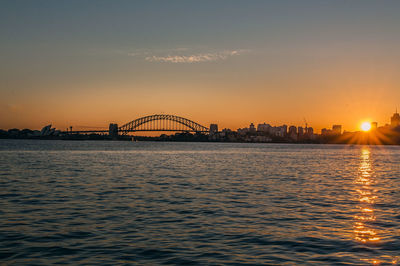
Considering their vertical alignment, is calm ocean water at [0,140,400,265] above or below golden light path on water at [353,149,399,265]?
above

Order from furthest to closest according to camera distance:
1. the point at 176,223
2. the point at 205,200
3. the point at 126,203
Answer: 1. the point at 205,200
2. the point at 126,203
3. the point at 176,223

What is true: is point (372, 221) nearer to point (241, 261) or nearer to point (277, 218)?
point (277, 218)

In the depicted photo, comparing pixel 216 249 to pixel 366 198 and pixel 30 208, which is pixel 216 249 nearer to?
pixel 30 208

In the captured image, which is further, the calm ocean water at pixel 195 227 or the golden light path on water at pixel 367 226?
the calm ocean water at pixel 195 227

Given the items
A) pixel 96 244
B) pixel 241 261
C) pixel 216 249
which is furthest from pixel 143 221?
pixel 241 261

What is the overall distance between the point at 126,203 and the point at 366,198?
1345 centimetres

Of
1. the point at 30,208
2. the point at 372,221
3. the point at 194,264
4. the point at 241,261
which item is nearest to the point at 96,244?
the point at 194,264

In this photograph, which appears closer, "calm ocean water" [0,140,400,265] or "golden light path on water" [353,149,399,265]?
"golden light path on water" [353,149,399,265]

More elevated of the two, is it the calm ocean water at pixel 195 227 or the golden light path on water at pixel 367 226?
the calm ocean water at pixel 195 227

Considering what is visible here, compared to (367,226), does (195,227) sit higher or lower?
higher

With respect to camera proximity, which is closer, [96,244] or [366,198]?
[96,244]

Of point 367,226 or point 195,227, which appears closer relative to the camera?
point 195,227

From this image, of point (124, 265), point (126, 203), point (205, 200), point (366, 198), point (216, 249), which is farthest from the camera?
point (366, 198)

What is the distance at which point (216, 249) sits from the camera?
11.0 m
